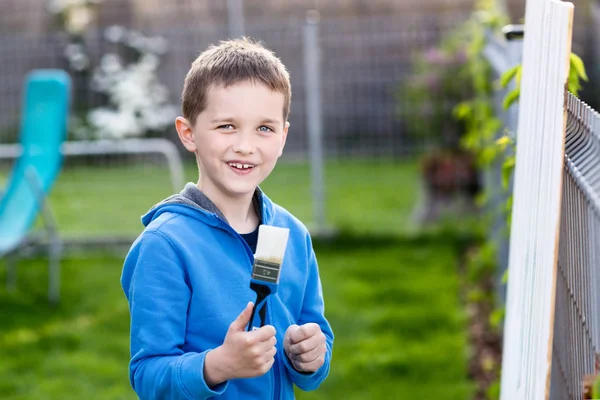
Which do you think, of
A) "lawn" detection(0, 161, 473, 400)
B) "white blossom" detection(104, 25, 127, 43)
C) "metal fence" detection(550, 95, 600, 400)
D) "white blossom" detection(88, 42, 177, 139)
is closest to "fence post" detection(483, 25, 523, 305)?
"lawn" detection(0, 161, 473, 400)

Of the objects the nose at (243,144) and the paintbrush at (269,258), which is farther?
the nose at (243,144)

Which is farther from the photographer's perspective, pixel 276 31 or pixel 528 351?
pixel 276 31

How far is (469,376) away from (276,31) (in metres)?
3.51

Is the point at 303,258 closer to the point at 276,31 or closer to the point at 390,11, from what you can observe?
the point at 276,31

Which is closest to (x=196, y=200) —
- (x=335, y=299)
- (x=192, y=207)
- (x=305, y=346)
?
(x=192, y=207)

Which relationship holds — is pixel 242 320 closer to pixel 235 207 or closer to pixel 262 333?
pixel 262 333

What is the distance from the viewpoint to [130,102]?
23.2ft

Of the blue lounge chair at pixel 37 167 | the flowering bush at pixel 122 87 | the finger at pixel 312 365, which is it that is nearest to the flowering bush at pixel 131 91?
the flowering bush at pixel 122 87

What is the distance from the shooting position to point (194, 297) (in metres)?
1.79

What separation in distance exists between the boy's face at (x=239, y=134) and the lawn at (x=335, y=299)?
253 centimetres

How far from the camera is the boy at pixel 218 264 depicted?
1.72m

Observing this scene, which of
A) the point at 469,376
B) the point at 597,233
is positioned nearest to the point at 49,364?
the point at 469,376

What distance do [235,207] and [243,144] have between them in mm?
181

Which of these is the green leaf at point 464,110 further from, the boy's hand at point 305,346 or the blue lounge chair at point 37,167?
the boy's hand at point 305,346
